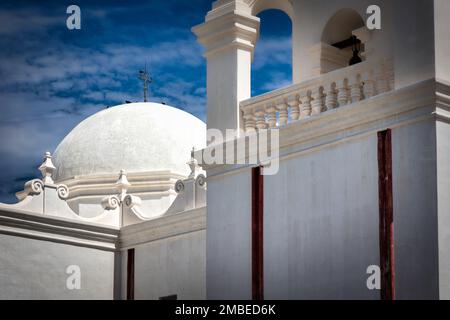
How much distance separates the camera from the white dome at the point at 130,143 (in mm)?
25250

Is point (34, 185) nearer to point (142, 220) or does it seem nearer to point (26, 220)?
point (26, 220)

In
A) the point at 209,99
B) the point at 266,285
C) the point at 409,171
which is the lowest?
the point at 266,285

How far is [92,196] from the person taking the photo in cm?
2497

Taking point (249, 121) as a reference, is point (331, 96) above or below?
above

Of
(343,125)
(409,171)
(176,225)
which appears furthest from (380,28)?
(176,225)

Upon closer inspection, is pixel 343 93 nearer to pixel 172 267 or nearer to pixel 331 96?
pixel 331 96

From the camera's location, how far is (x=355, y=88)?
1469cm

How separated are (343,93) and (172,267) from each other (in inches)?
262

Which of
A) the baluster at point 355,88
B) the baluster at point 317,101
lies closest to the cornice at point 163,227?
the baluster at point 317,101

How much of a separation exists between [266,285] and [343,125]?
7.81 ft

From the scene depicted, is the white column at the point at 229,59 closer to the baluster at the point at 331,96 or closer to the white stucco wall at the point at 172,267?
the baluster at the point at 331,96

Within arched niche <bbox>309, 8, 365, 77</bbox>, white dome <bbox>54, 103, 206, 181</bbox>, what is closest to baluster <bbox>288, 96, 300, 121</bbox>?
arched niche <bbox>309, 8, 365, 77</bbox>

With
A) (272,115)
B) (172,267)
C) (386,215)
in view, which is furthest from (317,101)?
(172,267)

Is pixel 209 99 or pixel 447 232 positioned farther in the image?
pixel 209 99
